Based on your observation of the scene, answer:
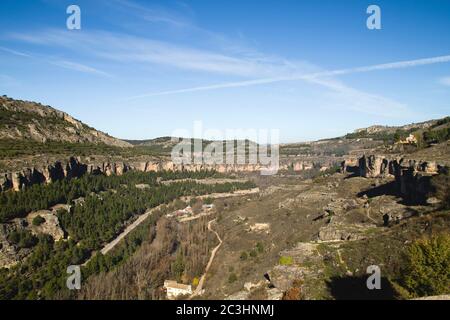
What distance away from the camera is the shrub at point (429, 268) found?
2708 centimetres

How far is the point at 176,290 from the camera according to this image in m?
49.1

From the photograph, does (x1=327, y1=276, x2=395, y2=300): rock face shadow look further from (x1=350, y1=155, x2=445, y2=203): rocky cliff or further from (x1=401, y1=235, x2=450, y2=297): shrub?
(x1=350, y1=155, x2=445, y2=203): rocky cliff

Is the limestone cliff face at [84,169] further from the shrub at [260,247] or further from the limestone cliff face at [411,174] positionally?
the limestone cliff face at [411,174]

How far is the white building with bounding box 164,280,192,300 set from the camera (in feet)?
159

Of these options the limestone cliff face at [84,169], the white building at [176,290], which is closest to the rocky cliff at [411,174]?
the white building at [176,290]

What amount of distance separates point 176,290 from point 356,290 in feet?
81.3

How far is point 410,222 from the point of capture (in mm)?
44188

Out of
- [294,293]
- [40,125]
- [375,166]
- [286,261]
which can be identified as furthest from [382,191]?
[40,125]

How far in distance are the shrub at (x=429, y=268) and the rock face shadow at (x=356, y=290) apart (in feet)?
7.78

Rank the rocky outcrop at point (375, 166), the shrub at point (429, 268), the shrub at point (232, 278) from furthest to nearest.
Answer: the rocky outcrop at point (375, 166) < the shrub at point (232, 278) < the shrub at point (429, 268)

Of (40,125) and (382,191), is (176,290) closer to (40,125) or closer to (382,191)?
(382,191)

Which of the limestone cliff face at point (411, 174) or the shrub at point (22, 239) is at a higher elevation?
the limestone cliff face at point (411, 174)
